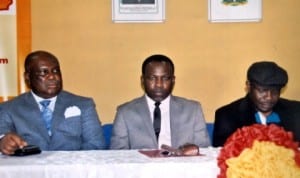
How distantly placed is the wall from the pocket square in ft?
2.71

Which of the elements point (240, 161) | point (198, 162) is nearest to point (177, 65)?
point (198, 162)

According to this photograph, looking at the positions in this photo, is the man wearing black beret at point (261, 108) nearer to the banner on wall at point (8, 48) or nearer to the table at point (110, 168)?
the table at point (110, 168)

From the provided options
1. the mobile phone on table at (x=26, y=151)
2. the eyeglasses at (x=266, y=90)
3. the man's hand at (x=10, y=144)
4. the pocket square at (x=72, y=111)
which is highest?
the eyeglasses at (x=266, y=90)

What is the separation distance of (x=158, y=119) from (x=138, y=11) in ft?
3.44

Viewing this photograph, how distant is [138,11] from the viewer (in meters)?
3.65

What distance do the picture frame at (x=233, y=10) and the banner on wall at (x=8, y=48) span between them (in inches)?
62.0

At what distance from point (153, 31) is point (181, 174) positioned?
195 cm

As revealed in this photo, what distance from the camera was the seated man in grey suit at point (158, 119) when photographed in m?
2.90

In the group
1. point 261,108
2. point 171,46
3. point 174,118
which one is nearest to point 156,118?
point 174,118

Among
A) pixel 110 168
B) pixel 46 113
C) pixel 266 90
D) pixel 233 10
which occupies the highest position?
pixel 233 10

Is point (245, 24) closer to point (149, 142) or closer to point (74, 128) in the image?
point (149, 142)

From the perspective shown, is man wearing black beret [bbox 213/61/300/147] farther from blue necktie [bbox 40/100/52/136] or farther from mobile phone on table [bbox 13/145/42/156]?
mobile phone on table [bbox 13/145/42/156]

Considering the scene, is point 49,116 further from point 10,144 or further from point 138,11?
point 138,11

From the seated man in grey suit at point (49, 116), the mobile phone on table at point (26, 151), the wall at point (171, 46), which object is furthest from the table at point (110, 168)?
the wall at point (171, 46)
